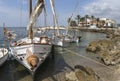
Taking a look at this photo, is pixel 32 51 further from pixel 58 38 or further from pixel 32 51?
pixel 58 38

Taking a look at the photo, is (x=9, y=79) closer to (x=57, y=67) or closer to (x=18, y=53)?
(x=18, y=53)

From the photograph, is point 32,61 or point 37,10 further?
point 37,10

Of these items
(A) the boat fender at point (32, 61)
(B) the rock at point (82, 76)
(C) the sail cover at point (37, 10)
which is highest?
(C) the sail cover at point (37, 10)

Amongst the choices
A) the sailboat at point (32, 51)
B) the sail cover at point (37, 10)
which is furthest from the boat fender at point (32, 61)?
the sail cover at point (37, 10)

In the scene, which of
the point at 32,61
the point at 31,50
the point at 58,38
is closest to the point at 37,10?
the point at 31,50

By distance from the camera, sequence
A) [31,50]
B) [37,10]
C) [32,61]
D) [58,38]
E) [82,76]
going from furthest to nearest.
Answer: [58,38] → [31,50] → [37,10] → [32,61] → [82,76]

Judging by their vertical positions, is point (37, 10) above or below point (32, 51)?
above

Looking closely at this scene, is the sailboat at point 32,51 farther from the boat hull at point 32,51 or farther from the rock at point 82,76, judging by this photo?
the rock at point 82,76

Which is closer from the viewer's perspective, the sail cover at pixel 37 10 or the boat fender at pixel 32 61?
the boat fender at pixel 32 61

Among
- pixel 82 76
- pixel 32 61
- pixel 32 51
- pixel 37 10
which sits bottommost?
pixel 82 76

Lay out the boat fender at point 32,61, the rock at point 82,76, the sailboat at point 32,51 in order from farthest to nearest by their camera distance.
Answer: the sailboat at point 32,51
the boat fender at point 32,61
the rock at point 82,76

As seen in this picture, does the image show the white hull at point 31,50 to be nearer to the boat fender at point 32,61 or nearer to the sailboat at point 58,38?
the boat fender at point 32,61

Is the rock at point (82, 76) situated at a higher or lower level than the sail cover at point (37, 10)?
lower

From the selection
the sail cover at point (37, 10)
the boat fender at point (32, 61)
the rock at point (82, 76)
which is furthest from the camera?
the sail cover at point (37, 10)
